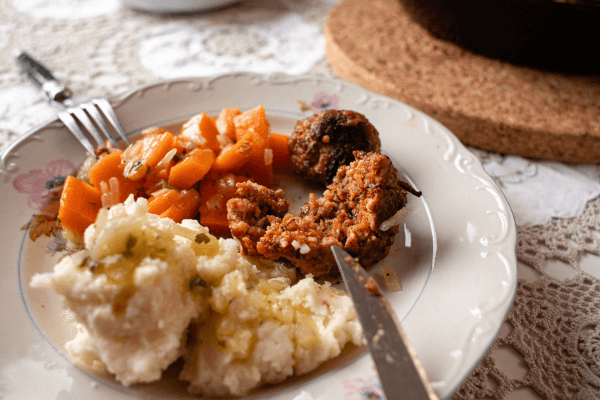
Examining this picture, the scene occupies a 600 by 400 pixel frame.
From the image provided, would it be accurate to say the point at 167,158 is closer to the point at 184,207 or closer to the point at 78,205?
the point at 184,207

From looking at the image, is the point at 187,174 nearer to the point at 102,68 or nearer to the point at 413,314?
the point at 413,314

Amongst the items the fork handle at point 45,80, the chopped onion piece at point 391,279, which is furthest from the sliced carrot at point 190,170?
the fork handle at point 45,80

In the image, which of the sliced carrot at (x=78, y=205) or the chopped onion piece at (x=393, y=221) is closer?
the chopped onion piece at (x=393, y=221)

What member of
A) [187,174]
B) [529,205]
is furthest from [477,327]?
[187,174]

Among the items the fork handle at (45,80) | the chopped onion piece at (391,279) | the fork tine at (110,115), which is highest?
the fork handle at (45,80)

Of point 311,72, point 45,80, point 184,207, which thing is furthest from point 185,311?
point 311,72

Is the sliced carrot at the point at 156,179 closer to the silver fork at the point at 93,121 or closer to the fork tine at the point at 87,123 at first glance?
the silver fork at the point at 93,121
